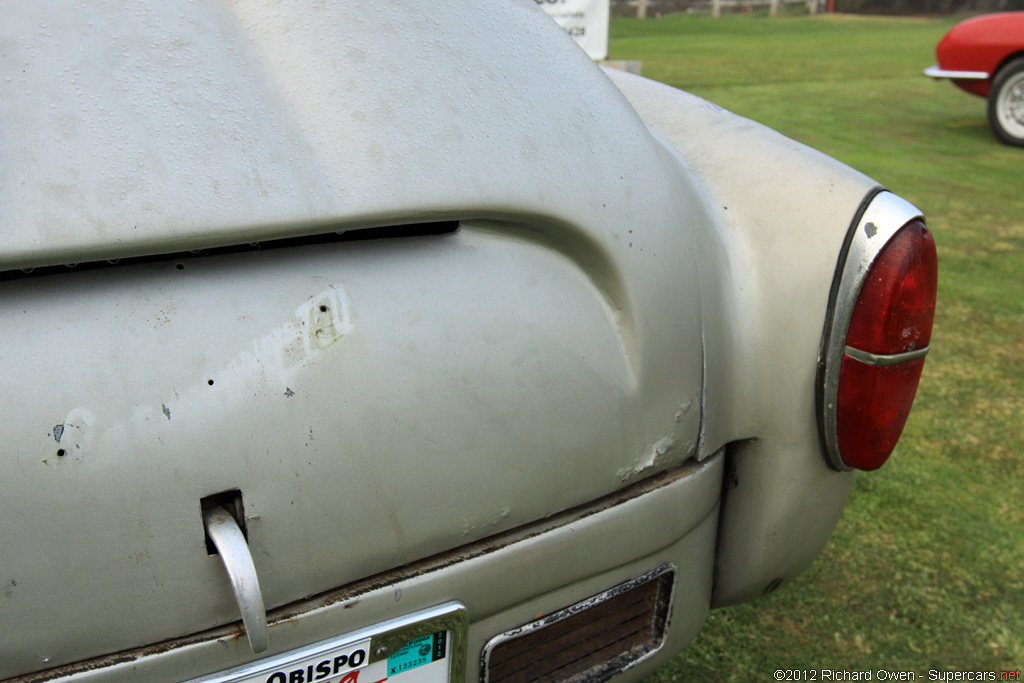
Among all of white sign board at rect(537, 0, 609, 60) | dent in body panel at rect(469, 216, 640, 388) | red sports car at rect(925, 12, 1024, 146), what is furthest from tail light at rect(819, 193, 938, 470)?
red sports car at rect(925, 12, 1024, 146)

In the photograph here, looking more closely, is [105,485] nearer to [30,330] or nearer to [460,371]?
[30,330]

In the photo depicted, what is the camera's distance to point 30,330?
0.85 m

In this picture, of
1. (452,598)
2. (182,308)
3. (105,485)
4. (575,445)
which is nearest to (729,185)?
(575,445)

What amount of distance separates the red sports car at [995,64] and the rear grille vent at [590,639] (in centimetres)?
834

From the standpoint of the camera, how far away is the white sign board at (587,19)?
23.0 feet

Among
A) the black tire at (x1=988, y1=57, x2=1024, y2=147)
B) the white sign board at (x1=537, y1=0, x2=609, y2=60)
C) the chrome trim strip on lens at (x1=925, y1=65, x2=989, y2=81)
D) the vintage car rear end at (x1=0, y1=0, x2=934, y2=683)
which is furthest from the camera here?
the chrome trim strip on lens at (x1=925, y1=65, x2=989, y2=81)

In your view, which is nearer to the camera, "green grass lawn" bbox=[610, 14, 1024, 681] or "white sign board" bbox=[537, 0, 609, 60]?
"green grass lawn" bbox=[610, 14, 1024, 681]

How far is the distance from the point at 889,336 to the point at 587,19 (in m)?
6.30

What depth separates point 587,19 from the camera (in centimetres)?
703

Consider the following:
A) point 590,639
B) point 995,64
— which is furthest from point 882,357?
point 995,64

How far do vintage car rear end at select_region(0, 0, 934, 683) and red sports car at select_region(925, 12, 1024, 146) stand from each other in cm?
804

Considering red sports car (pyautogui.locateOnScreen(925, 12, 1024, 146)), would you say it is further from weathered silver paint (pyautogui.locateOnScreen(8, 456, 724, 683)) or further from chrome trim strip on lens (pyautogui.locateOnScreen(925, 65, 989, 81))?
weathered silver paint (pyautogui.locateOnScreen(8, 456, 724, 683))

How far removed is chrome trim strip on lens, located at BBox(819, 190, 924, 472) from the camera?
1.27m

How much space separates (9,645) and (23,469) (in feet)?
0.61
